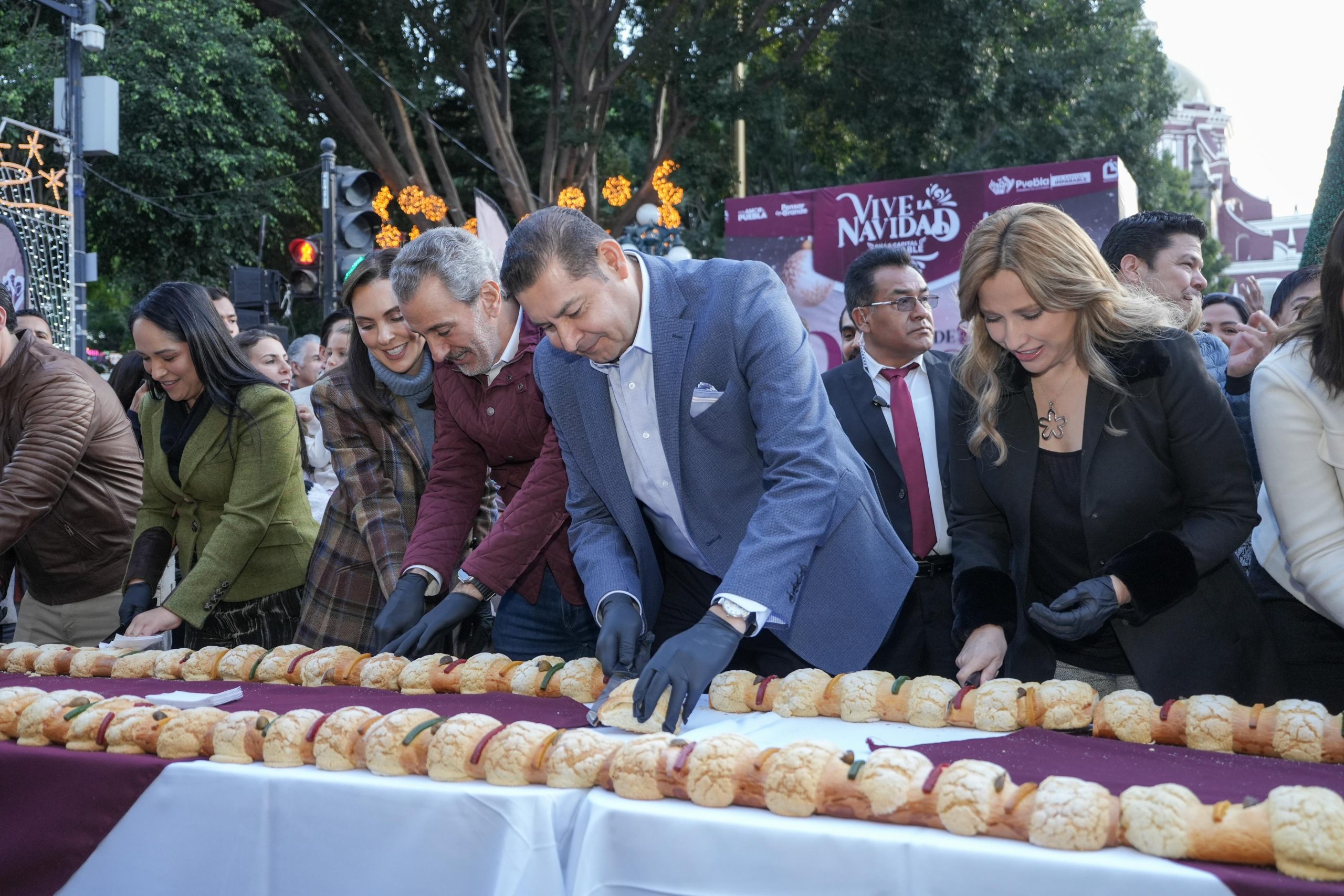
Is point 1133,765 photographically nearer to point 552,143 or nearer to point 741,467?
point 741,467

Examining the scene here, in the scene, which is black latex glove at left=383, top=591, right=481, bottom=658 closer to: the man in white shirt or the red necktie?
the man in white shirt

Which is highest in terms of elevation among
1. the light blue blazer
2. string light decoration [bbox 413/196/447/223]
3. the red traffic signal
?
string light decoration [bbox 413/196/447/223]

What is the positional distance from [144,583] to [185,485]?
0.31 meters

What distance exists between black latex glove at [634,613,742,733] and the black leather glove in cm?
198

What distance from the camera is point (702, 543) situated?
8.46 ft

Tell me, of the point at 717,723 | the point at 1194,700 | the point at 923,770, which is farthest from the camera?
the point at 717,723

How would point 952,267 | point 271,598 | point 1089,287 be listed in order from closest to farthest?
point 1089,287 → point 271,598 → point 952,267

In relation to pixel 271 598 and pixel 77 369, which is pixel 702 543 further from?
pixel 77 369

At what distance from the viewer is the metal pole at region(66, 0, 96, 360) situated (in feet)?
33.9

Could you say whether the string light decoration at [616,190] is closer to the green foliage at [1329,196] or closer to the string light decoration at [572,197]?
the string light decoration at [572,197]

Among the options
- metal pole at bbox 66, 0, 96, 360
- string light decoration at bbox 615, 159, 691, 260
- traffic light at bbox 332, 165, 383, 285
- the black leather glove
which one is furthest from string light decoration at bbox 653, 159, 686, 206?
the black leather glove

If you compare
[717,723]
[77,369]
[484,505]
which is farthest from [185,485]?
[717,723]

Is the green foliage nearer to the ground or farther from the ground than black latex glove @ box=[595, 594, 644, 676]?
farther from the ground

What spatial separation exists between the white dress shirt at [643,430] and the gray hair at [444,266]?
1.55ft
